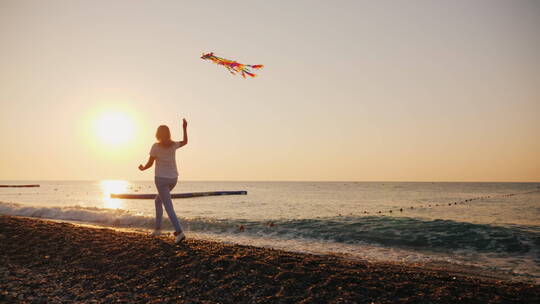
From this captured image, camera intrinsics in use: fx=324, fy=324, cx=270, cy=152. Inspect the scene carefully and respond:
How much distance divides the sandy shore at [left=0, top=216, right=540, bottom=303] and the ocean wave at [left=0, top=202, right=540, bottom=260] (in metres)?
6.23

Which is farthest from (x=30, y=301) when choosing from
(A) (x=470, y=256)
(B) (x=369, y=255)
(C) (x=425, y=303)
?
(A) (x=470, y=256)

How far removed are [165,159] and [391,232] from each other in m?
10.3

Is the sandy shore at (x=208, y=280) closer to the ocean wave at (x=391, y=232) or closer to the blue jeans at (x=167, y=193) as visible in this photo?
the blue jeans at (x=167, y=193)

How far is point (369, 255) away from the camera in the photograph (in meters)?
9.88

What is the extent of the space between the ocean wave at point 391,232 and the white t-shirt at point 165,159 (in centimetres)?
645

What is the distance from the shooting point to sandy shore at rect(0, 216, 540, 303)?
15.9ft

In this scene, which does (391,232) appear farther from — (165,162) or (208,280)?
(208,280)

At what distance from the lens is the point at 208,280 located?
18.1ft

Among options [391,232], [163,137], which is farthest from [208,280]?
[391,232]

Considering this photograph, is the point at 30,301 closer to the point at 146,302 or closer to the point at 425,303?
the point at 146,302

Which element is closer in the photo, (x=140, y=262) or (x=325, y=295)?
(x=325, y=295)

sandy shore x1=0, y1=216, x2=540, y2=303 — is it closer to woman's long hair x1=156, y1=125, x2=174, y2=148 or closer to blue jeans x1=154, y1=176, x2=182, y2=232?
blue jeans x1=154, y1=176, x2=182, y2=232

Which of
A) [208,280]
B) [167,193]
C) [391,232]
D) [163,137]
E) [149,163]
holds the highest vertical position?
[163,137]

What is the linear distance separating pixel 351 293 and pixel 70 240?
7626 millimetres
